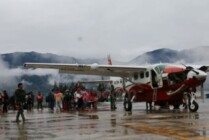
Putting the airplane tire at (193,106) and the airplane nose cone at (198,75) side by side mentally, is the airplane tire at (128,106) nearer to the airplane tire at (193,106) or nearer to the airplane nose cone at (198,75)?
the airplane nose cone at (198,75)

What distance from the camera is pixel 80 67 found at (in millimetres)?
26984

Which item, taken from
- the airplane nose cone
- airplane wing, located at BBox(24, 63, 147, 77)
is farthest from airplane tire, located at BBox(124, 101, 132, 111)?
the airplane nose cone

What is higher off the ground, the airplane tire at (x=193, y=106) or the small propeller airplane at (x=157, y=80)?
the small propeller airplane at (x=157, y=80)

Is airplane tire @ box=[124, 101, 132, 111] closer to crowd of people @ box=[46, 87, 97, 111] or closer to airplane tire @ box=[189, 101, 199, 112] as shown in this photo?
crowd of people @ box=[46, 87, 97, 111]

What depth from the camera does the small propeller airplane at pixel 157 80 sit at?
22.9 meters

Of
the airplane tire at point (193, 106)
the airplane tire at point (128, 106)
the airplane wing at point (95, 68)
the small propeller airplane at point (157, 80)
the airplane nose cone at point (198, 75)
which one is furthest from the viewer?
the airplane wing at point (95, 68)

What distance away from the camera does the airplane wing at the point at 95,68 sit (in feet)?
85.6

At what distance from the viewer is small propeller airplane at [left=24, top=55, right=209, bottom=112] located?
22.9 metres

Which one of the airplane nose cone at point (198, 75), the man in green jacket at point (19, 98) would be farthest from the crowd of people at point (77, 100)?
the man in green jacket at point (19, 98)

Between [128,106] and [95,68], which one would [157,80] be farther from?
[95,68]

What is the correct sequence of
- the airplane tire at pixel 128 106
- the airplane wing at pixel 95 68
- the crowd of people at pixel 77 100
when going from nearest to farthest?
the airplane tire at pixel 128 106 < the airplane wing at pixel 95 68 < the crowd of people at pixel 77 100

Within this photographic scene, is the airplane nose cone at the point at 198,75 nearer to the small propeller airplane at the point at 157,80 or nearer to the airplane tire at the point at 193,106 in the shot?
the small propeller airplane at the point at 157,80

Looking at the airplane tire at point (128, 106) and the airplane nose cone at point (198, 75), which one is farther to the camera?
the airplane tire at point (128, 106)

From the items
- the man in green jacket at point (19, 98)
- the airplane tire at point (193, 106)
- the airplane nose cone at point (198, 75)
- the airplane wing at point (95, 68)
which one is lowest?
the airplane tire at point (193, 106)
